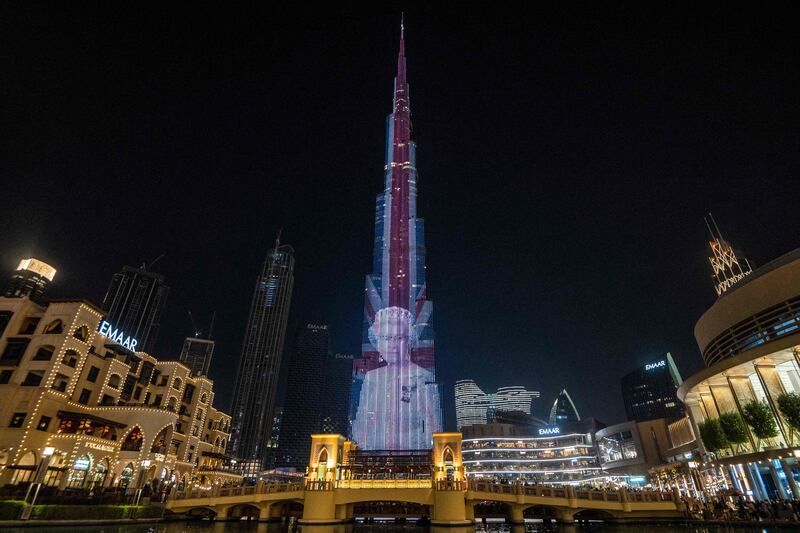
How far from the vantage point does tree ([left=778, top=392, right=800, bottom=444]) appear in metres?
32.8

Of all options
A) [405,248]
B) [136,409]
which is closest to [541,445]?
[405,248]

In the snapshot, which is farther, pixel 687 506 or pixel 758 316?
pixel 758 316

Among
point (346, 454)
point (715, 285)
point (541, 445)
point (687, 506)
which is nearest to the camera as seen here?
point (687, 506)

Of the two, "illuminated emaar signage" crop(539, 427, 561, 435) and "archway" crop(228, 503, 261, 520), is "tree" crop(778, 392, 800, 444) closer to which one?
"archway" crop(228, 503, 261, 520)

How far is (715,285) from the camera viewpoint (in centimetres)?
7706

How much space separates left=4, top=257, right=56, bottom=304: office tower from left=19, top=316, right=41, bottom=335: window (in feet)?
71.7

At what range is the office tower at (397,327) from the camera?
72.4 m

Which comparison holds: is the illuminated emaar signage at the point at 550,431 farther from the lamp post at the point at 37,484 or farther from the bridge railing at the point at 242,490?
the lamp post at the point at 37,484

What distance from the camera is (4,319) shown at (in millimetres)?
44344

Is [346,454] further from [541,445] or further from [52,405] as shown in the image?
[541,445]

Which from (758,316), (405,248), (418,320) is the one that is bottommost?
(758,316)

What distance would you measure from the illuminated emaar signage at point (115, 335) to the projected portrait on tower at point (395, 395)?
37.3 meters

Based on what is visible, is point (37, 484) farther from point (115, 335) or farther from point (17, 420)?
point (115, 335)

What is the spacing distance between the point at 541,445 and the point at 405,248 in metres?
Answer: 84.5
